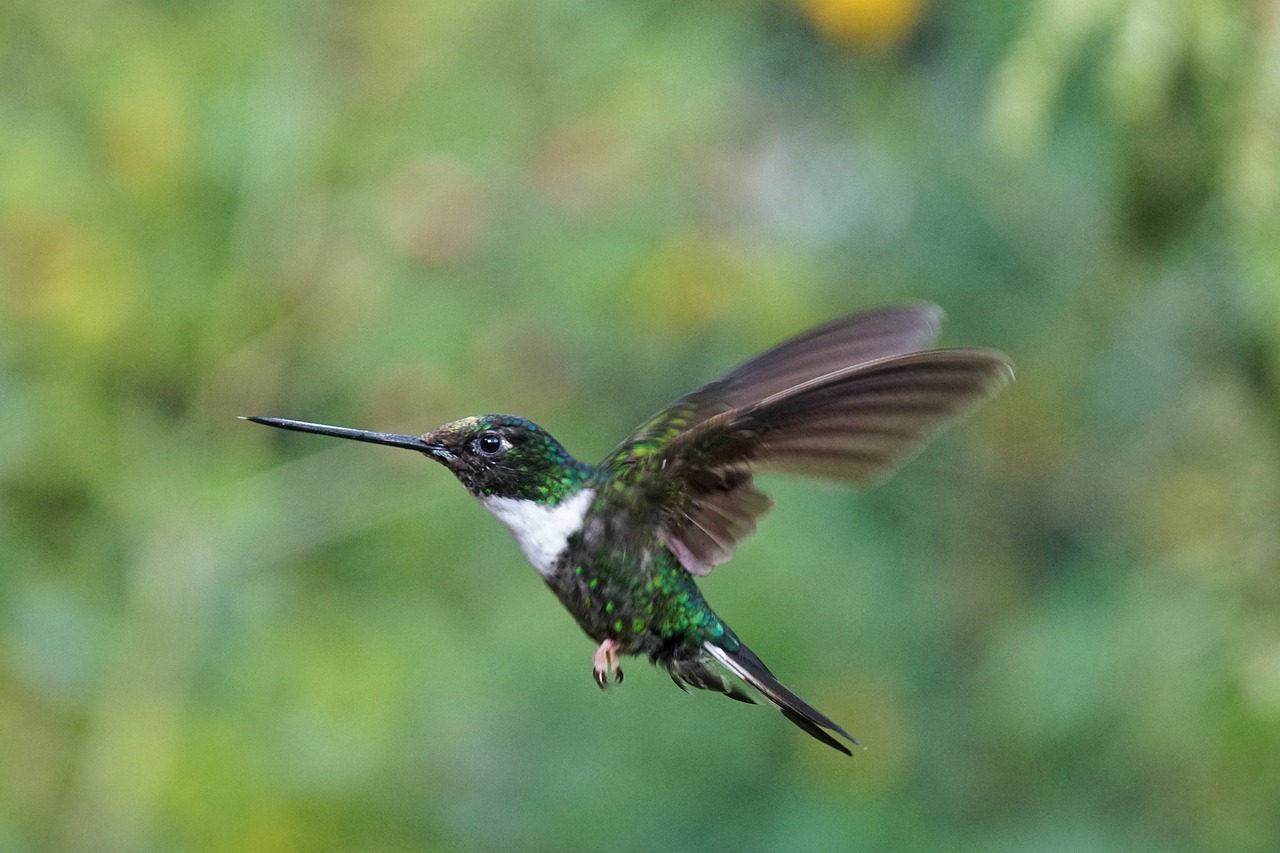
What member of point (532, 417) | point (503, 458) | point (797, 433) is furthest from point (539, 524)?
point (532, 417)

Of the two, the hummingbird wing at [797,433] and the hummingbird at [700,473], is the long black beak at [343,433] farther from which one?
the hummingbird wing at [797,433]

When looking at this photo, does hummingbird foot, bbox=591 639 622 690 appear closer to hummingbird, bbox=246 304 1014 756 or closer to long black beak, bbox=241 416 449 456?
hummingbird, bbox=246 304 1014 756

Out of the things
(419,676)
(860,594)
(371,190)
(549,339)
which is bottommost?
(419,676)

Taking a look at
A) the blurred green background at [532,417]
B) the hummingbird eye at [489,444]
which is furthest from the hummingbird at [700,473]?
the blurred green background at [532,417]

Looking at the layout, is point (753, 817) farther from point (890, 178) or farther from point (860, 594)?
point (890, 178)

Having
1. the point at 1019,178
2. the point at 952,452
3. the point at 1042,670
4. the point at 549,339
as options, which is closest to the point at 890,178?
the point at 1019,178
